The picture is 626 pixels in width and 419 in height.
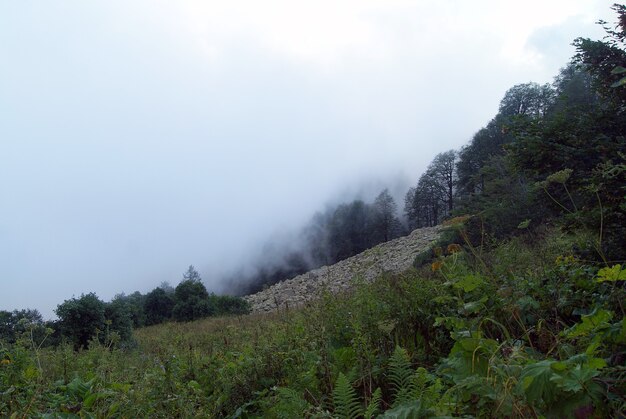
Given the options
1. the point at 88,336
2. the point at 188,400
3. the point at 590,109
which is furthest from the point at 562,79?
the point at 188,400

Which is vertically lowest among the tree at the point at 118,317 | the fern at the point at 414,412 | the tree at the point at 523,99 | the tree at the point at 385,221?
the fern at the point at 414,412

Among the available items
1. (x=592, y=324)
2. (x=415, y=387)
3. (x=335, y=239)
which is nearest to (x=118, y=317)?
(x=415, y=387)

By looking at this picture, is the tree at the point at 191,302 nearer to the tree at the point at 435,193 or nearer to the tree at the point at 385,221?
the tree at the point at 385,221

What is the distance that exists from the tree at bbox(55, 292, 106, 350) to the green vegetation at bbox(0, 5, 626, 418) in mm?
3323

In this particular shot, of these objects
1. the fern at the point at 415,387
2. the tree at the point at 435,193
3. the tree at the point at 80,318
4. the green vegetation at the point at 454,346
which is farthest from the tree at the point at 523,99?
the fern at the point at 415,387

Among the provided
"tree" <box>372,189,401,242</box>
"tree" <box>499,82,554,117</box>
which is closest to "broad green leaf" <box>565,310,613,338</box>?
"tree" <box>499,82,554,117</box>

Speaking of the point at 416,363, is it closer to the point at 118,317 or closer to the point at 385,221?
the point at 118,317

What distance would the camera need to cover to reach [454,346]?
174 cm

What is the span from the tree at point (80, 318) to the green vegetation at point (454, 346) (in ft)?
10.9

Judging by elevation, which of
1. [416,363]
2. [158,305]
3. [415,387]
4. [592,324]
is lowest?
[416,363]

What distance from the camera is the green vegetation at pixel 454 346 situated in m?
1.40

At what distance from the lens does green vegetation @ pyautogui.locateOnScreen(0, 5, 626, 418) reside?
1.40m

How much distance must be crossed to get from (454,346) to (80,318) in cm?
961

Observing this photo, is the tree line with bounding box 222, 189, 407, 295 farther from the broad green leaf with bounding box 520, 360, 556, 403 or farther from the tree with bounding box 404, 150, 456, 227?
the broad green leaf with bounding box 520, 360, 556, 403
